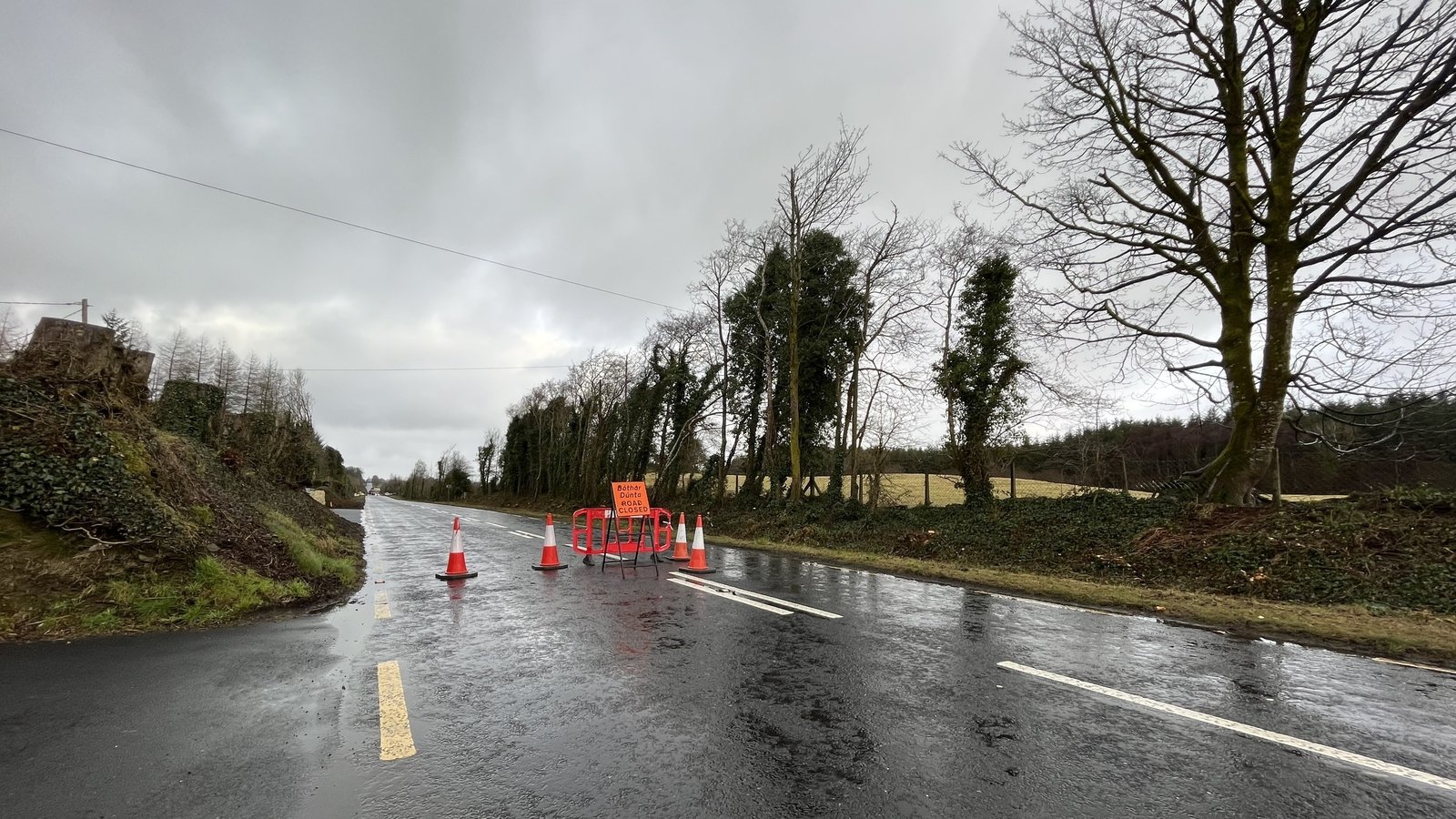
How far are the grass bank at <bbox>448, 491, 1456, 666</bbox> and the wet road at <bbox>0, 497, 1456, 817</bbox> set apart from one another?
4.61 ft

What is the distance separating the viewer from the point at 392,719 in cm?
367

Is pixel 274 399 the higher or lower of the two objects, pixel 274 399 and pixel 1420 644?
the higher

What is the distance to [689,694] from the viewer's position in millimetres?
4129

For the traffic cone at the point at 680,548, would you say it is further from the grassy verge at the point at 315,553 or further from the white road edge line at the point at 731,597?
the grassy verge at the point at 315,553

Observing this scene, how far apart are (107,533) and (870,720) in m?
8.01

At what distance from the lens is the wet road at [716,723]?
108 inches

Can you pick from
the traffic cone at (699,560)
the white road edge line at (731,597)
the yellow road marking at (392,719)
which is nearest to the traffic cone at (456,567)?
the white road edge line at (731,597)

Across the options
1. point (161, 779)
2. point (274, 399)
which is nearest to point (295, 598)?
point (161, 779)

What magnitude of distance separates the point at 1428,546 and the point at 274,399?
167 feet

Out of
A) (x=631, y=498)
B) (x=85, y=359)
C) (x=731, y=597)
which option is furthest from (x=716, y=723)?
(x=85, y=359)

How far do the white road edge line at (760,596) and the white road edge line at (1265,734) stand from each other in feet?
7.91

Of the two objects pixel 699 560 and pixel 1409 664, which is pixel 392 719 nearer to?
pixel 699 560

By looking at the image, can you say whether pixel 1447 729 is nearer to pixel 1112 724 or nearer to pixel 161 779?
pixel 1112 724

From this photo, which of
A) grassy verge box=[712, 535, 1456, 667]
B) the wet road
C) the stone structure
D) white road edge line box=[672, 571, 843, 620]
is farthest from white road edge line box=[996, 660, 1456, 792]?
the stone structure
